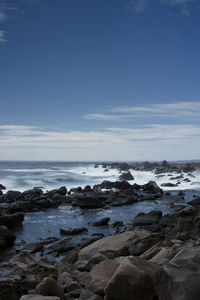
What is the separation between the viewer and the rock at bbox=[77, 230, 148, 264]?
31.6 ft

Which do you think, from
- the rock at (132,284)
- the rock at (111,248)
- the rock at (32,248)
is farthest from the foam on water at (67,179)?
the rock at (132,284)

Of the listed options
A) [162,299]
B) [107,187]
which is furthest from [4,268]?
[107,187]

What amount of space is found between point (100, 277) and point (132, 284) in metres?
1.16

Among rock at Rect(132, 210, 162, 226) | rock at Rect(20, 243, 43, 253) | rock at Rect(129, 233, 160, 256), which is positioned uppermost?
rock at Rect(129, 233, 160, 256)

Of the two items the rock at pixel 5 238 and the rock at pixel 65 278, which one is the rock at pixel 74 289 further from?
the rock at pixel 5 238

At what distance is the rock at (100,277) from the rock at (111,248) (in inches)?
133

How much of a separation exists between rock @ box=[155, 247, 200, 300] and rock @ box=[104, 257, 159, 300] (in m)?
0.34

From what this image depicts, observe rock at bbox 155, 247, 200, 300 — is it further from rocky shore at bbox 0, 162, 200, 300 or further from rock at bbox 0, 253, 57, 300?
rock at bbox 0, 253, 57, 300

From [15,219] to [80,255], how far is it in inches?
346

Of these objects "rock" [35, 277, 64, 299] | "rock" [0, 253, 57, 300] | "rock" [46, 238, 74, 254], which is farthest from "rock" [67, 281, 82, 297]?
"rock" [46, 238, 74, 254]

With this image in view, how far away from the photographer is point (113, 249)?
397 inches

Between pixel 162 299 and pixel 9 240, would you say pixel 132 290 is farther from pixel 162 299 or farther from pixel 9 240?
pixel 9 240

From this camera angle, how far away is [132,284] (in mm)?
4492

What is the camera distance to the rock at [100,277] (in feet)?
17.1
